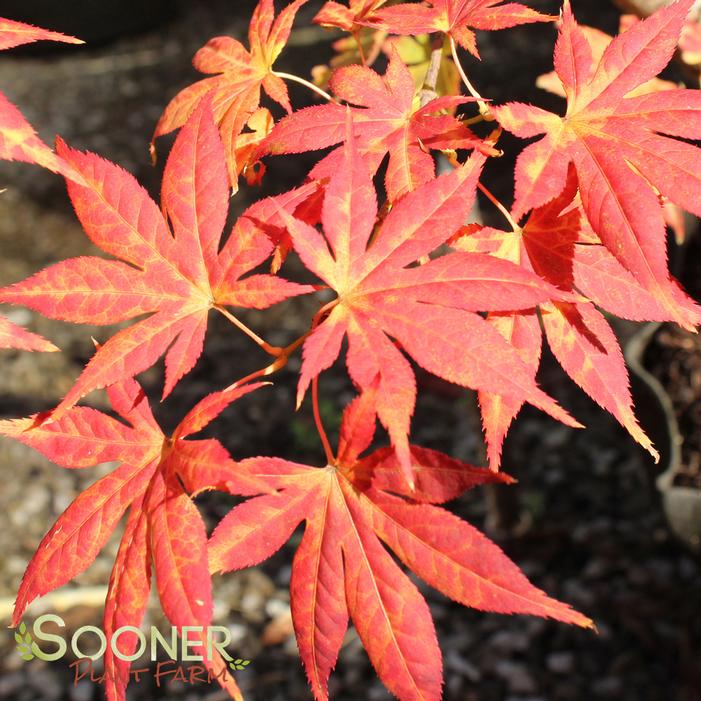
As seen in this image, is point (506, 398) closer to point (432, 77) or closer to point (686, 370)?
point (432, 77)

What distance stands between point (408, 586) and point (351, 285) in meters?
0.26

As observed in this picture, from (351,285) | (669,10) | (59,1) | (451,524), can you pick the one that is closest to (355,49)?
(669,10)

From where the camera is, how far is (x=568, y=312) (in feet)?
2.30

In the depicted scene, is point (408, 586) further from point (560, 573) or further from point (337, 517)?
point (560, 573)

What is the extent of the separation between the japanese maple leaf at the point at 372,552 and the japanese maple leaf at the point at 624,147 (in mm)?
208

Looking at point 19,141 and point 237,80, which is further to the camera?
point 237,80

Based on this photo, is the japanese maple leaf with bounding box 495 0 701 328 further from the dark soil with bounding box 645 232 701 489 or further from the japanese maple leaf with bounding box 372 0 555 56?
the dark soil with bounding box 645 232 701 489

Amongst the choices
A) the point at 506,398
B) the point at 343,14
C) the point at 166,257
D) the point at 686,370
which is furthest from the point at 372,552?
the point at 686,370

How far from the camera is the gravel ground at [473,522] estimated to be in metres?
1.72

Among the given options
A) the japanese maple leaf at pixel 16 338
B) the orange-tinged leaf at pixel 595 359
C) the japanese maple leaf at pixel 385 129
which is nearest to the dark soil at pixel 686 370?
the orange-tinged leaf at pixel 595 359

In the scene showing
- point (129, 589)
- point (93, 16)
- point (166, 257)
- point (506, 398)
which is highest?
point (93, 16)

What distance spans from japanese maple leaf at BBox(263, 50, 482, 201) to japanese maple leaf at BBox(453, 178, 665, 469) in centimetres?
8

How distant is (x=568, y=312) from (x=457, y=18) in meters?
0.30

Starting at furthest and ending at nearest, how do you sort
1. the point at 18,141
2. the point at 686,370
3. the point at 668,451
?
the point at 686,370, the point at 668,451, the point at 18,141
